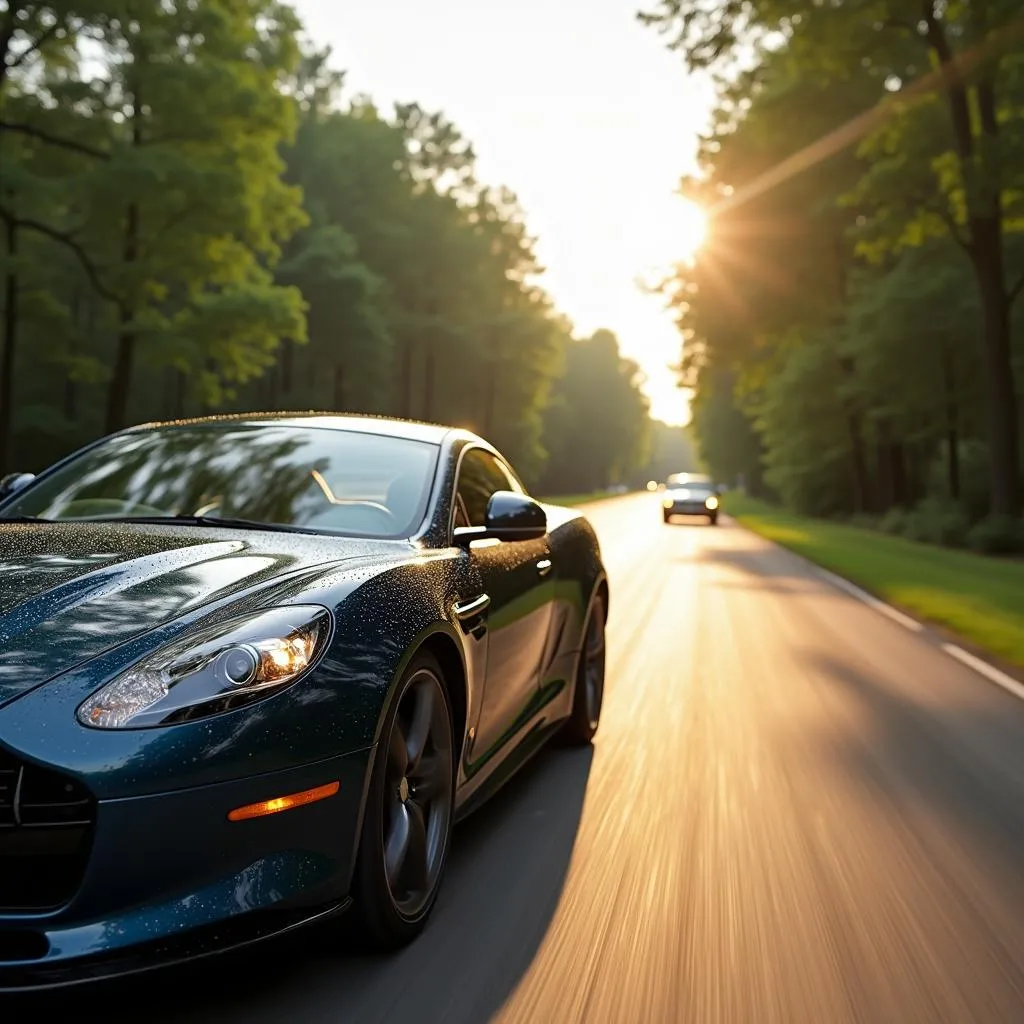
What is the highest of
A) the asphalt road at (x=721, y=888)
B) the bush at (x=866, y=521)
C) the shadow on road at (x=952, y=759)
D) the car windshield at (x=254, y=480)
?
the car windshield at (x=254, y=480)

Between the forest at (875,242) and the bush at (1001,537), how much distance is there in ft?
0.15

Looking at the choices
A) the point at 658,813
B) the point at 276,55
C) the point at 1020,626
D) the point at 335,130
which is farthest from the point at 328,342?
the point at 658,813

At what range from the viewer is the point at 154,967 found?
2.88m

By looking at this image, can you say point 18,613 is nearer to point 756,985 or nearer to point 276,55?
point 756,985

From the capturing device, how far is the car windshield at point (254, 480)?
15.7ft

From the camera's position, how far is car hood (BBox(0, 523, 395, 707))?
3176mm

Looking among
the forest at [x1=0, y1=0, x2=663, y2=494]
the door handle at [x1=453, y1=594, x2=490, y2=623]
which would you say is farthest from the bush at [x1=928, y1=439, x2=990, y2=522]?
the door handle at [x1=453, y1=594, x2=490, y2=623]

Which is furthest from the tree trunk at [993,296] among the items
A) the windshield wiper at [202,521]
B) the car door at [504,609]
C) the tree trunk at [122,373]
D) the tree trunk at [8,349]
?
the windshield wiper at [202,521]

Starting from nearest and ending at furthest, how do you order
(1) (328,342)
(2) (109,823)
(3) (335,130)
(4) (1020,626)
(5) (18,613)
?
(2) (109,823), (5) (18,613), (4) (1020,626), (1) (328,342), (3) (335,130)

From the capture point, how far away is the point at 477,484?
18.6ft

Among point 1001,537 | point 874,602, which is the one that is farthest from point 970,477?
point 874,602

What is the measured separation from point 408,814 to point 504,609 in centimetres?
120

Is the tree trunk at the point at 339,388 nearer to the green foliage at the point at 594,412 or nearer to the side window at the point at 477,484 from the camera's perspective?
the side window at the point at 477,484

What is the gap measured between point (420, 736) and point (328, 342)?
169 feet
